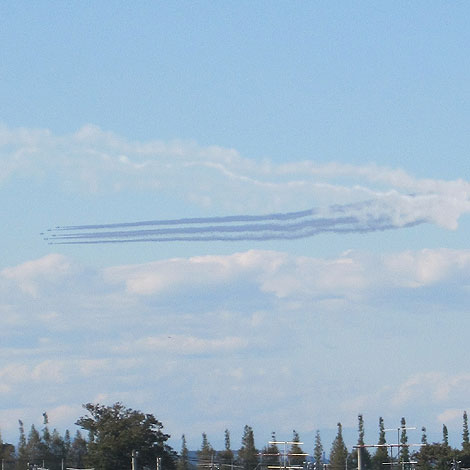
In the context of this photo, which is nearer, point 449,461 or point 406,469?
point 449,461

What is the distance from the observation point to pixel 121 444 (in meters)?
157

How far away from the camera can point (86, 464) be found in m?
160

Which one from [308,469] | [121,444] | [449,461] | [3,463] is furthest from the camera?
[3,463]

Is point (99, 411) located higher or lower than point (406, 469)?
higher

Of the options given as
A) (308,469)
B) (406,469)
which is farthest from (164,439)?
(406,469)

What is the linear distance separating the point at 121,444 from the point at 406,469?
215 feet

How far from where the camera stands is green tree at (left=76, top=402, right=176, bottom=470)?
514ft

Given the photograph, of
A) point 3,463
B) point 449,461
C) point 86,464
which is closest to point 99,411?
point 86,464

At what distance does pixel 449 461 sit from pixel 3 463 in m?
81.4

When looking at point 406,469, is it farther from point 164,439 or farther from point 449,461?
point 164,439

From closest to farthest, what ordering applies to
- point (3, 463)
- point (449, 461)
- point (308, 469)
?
point (308, 469) < point (449, 461) < point (3, 463)

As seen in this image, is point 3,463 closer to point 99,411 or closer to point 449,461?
point 99,411

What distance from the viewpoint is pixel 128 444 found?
15750 centimetres

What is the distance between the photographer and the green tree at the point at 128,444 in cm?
15662
